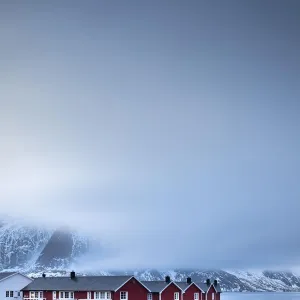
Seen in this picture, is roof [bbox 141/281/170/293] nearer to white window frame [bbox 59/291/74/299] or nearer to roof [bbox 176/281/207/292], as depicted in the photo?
roof [bbox 176/281/207/292]

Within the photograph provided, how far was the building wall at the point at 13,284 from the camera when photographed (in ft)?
376

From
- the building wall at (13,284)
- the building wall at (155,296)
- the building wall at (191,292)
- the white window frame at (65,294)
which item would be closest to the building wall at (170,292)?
the building wall at (155,296)

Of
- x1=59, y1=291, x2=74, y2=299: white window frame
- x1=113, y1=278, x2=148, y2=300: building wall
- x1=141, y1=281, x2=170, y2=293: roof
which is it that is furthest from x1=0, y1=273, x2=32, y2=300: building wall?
x1=141, y1=281, x2=170, y2=293: roof

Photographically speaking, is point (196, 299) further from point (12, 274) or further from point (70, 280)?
point (12, 274)

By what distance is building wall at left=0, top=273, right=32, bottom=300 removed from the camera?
114500 millimetres

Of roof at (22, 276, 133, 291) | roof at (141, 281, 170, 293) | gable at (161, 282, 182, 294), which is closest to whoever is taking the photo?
roof at (22, 276, 133, 291)

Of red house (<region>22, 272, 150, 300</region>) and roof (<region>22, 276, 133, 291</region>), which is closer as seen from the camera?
red house (<region>22, 272, 150, 300</region>)

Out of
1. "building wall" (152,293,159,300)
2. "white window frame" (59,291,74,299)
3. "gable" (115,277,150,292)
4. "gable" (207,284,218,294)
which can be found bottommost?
"building wall" (152,293,159,300)

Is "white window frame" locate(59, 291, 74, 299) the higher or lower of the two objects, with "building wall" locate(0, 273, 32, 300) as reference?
lower

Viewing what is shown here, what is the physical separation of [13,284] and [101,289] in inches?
773

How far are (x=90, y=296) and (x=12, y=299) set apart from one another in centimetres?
1643

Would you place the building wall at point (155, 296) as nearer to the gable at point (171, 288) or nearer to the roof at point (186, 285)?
the gable at point (171, 288)

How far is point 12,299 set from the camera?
114750 mm

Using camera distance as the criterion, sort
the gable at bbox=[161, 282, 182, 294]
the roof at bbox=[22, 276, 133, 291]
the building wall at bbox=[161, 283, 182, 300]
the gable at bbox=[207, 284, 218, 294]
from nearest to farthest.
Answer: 1. the roof at bbox=[22, 276, 133, 291]
2. the building wall at bbox=[161, 283, 182, 300]
3. the gable at bbox=[161, 282, 182, 294]
4. the gable at bbox=[207, 284, 218, 294]
